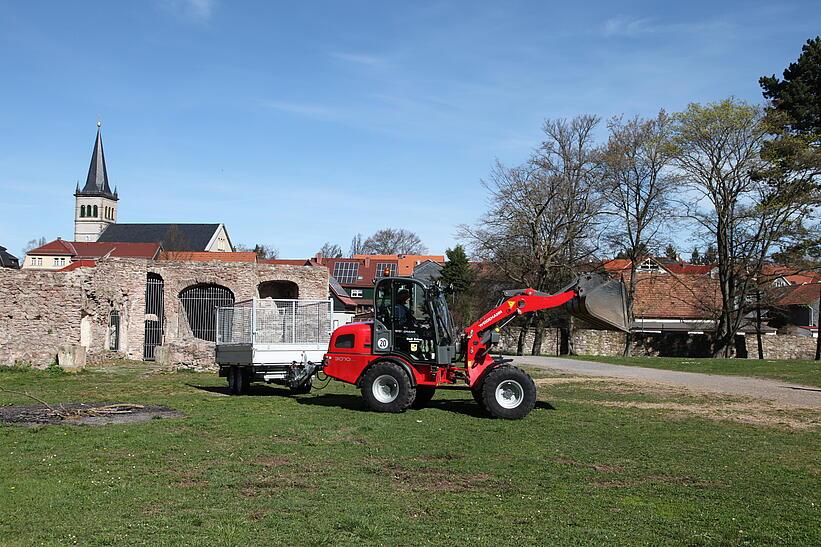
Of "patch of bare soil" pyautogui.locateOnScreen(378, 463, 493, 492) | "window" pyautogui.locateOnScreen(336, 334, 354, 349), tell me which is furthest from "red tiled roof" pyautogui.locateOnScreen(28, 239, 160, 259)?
"patch of bare soil" pyautogui.locateOnScreen(378, 463, 493, 492)

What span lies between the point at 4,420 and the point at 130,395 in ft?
16.3

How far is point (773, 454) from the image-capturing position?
→ 10.2m

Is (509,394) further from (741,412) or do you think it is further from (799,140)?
(799,140)

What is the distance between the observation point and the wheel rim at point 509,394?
44.3 feet

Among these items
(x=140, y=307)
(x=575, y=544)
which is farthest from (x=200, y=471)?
(x=140, y=307)

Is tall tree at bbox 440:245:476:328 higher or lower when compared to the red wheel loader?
higher

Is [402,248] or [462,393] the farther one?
[402,248]

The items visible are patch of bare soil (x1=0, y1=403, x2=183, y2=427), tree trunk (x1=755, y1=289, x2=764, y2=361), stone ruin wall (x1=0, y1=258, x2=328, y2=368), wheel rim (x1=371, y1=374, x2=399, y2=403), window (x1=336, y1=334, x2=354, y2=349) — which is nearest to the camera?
patch of bare soil (x1=0, y1=403, x2=183, y2=427)

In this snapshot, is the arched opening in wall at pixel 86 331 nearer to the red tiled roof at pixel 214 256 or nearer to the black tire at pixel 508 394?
the black tire at pixel 508 394

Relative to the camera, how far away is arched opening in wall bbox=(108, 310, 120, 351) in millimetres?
29728

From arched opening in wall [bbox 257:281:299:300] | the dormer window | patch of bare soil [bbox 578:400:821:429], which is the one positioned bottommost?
patch of bare soil [bbox 578:400:821:429]

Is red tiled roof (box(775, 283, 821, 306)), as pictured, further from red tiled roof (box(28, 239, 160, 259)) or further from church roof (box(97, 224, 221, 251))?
church roof (box(97, 224, 221, 251))

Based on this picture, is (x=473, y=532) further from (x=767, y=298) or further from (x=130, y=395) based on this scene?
(x=767, y=298)

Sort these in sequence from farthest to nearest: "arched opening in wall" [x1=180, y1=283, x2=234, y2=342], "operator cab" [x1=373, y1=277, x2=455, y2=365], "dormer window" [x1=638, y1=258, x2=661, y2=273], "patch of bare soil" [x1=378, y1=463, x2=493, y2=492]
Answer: "dormer window" [x1=638, y1=258, x2=661, y2=273] < "arched opening in wall" [x1=180, y1=283, x2=234, y2=342] < "operator cab" [x1=373, y1=277, x2=455, y2=365] < "patch of bare soil" [x1=378, y1=463, x2=493, y2=492]
